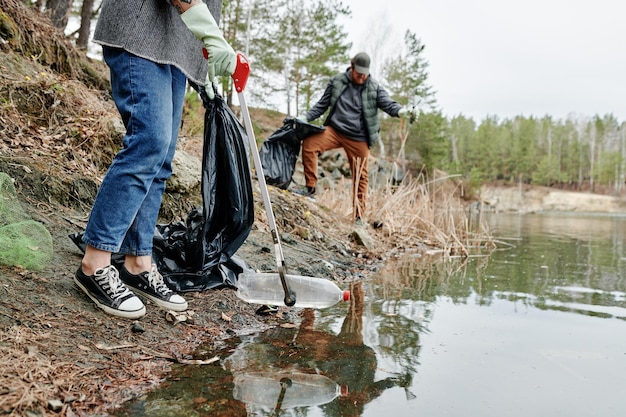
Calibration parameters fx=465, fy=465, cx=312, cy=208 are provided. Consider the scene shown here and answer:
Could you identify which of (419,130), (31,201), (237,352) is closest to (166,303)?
(237,352)

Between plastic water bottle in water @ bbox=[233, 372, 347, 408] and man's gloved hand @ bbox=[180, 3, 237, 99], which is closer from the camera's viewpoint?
plastic water bottle in water @ bbox=[233, 372, 347, 408]

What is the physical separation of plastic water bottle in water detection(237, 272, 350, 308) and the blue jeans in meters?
0.62

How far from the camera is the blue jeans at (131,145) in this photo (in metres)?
1.83

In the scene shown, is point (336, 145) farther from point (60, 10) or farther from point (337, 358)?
point (337, 358)

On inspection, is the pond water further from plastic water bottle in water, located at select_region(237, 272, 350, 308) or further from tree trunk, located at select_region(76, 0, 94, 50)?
tree trunk, located at select_region(76, 0, 94, 50)

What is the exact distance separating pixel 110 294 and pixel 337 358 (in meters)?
0.93

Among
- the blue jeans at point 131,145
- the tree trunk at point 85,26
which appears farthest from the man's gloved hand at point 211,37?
the tree trunk at point 85,26

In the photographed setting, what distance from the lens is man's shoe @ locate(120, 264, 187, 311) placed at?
2066 millimetres

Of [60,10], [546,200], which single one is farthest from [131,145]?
[546,200]

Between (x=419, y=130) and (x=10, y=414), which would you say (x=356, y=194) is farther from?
(x=419, y=130)

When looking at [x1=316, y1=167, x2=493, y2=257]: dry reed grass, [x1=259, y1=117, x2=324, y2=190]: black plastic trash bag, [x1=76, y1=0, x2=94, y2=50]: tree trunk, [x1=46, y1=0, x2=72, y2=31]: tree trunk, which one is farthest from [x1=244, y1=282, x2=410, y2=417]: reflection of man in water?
[x1=76, y1=0, x2=94, y2=50]: tree trunk

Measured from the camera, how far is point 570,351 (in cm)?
197

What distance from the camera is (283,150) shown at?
5.64m

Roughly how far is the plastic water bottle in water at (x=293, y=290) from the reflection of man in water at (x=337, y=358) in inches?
5.5
